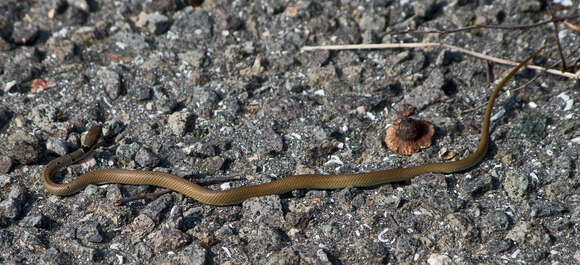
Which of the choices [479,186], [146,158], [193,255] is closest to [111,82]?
[146,158]

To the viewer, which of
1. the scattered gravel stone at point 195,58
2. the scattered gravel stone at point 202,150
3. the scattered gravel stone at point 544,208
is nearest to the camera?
the scattered gravel stone at point 544,208

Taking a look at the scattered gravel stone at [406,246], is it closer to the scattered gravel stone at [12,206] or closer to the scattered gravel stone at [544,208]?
the scattered gravel stone at [544,208]

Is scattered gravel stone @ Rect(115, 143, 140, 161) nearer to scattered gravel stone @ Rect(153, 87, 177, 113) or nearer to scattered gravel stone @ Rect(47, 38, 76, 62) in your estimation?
scattered gravel stone @ Rect(153, 87, 177, 113)

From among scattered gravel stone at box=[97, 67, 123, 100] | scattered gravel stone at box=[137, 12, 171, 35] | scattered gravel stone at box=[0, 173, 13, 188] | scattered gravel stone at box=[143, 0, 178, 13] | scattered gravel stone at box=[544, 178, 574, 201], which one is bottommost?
scattered gravel stone at box=[544, 178, 574, 201]

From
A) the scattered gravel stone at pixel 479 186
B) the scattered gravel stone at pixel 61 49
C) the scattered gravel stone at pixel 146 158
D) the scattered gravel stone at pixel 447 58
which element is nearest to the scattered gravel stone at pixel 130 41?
the scattered gravel stone at pixel 61 49

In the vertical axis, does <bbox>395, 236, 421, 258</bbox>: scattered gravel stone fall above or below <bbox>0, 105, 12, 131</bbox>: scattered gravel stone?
below

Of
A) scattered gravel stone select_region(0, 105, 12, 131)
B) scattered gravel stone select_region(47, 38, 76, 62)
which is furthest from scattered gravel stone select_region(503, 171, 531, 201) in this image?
scattered gravel stone select_region(0, 105, 12, 131)

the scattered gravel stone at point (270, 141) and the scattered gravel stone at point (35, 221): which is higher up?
the scattered gravel stone at point (35, 221)

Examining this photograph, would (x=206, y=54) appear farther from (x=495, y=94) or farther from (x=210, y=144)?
(x=495, y=94)
